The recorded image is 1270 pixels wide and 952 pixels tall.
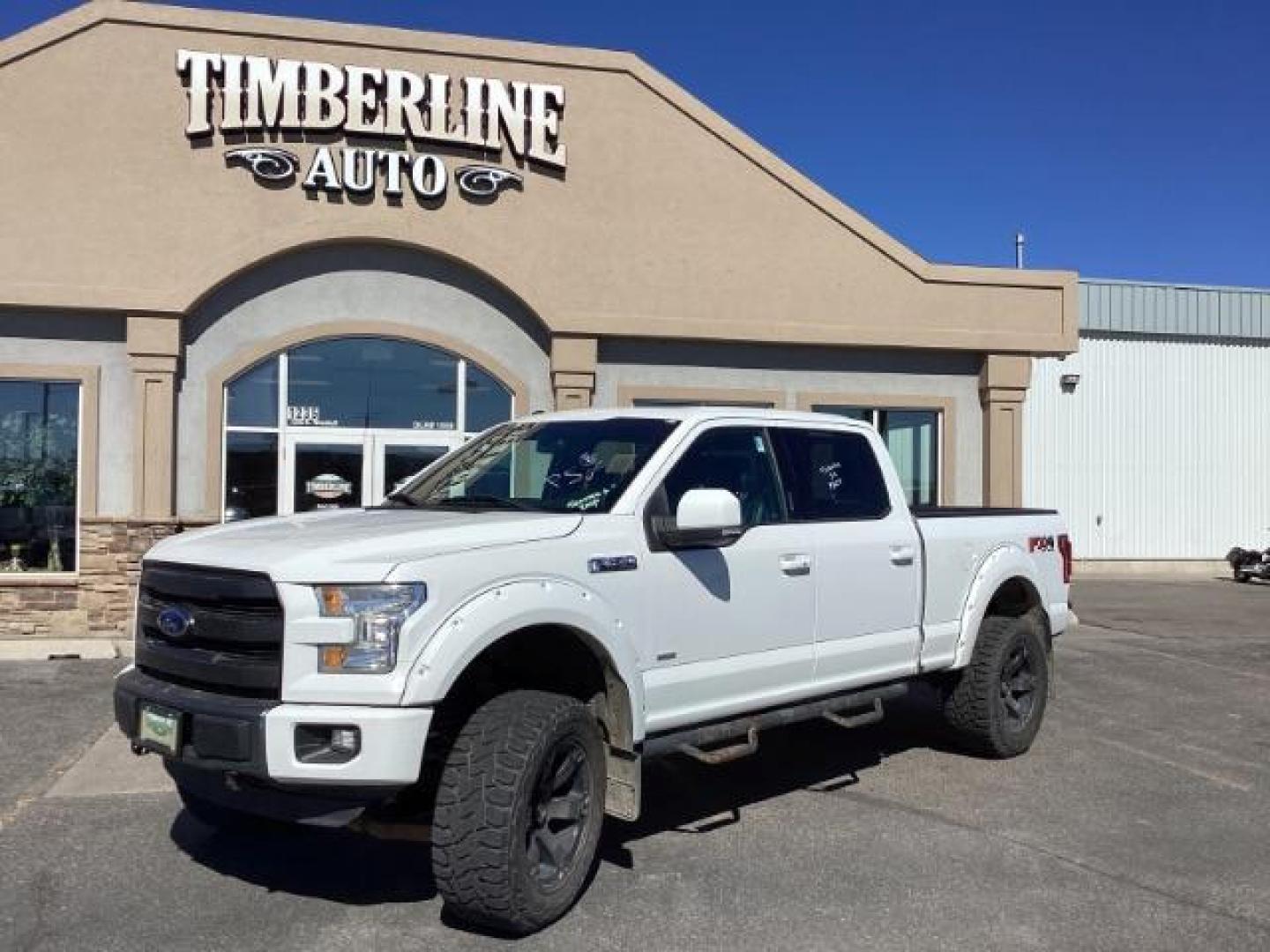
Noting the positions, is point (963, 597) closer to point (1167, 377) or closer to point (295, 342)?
point (295, 342)

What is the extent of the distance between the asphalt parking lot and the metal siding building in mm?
15647

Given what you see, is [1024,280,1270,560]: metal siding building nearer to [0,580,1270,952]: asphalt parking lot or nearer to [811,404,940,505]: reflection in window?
[811,404,940,505]: reflection in window

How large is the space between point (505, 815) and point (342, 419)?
8.60 m

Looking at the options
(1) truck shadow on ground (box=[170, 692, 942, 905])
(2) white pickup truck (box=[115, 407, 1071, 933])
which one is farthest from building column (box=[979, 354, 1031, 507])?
(2) white pickup truck (box=[115, 407, 1071, 933])

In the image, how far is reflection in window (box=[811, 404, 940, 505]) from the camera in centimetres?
1390

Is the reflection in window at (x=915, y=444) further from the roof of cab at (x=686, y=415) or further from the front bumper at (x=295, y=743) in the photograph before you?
the front bumper at (x=295, y=743)

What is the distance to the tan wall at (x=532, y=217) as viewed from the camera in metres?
11.3

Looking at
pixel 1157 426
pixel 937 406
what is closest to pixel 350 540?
pixel 937 406

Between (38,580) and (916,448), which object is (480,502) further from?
(916,448)

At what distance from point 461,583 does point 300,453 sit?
8304 millimetres

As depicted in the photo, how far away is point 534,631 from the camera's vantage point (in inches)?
179

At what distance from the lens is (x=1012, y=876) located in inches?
197

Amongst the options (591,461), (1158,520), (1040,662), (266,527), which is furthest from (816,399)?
(1158,520)

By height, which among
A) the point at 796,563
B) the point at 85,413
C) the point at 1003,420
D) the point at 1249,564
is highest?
the point at 1003,420
